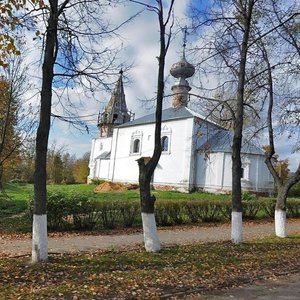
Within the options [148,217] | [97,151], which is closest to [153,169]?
[148,217]

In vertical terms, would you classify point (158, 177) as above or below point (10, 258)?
above

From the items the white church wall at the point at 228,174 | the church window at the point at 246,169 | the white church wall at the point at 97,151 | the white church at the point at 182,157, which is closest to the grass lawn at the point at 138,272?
the white church at the point at 182,157

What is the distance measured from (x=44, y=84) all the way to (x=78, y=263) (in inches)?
147

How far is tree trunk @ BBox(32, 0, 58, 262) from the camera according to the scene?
24.0 ft

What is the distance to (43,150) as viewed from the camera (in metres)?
7.44

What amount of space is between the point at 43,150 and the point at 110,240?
14.7ft

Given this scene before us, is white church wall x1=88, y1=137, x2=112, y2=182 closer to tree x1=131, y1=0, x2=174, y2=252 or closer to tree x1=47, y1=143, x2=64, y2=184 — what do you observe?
tree x1=47, y1=143, x2=64, y2=184

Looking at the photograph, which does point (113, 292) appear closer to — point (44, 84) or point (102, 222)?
point (44, 84)

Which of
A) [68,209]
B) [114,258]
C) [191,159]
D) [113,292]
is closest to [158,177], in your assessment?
[191,159]

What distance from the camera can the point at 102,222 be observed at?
43.4 ft

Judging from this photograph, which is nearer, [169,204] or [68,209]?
[68,209]

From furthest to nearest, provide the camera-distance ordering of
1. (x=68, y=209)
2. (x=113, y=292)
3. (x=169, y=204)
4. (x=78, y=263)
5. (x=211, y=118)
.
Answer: (x=169, y=204) < (x=211, y=118) < (x=68, y=209) < (x=78, y=263) < (x=113, y=292)

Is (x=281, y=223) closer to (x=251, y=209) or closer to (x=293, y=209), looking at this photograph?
(x=251, y=209)

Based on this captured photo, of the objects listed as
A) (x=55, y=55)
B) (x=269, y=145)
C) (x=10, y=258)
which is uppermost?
(x=55, y=55)
